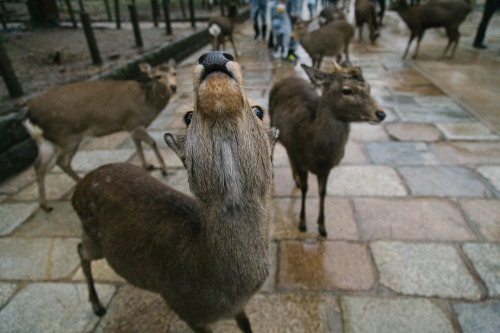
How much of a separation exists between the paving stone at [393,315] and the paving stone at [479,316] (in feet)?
0.39

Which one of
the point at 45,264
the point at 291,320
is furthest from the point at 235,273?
the point at 45,264

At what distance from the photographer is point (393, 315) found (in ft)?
7.84

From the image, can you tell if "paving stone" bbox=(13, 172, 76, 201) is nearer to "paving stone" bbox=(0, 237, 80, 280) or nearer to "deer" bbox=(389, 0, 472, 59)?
"paving stone" bbox=(0, 237, 80, 280)

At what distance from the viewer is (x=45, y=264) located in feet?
10.00

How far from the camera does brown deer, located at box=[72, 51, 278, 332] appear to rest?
1.13 meters

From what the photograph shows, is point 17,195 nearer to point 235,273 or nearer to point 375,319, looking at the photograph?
point 235,273

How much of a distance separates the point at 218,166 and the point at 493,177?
14.1 ft

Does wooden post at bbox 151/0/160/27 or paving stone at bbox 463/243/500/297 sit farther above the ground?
wooden post at bbox 151/0/160/27

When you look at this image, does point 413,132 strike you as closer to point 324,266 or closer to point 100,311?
point 324,266

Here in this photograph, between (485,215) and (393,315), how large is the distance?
185cm

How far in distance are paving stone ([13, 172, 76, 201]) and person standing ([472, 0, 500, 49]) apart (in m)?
11.8

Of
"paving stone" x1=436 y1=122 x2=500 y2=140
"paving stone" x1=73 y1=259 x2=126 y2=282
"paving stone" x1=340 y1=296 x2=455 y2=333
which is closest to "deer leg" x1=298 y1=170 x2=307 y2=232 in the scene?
"paving stone" x1=340 y1=296 x2=455 y2=333

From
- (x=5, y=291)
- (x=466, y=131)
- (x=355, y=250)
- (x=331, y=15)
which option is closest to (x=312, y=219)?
(x=355, y=250)

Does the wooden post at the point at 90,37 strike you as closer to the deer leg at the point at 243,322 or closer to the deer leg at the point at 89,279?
the deer leg at the point at 89,279
